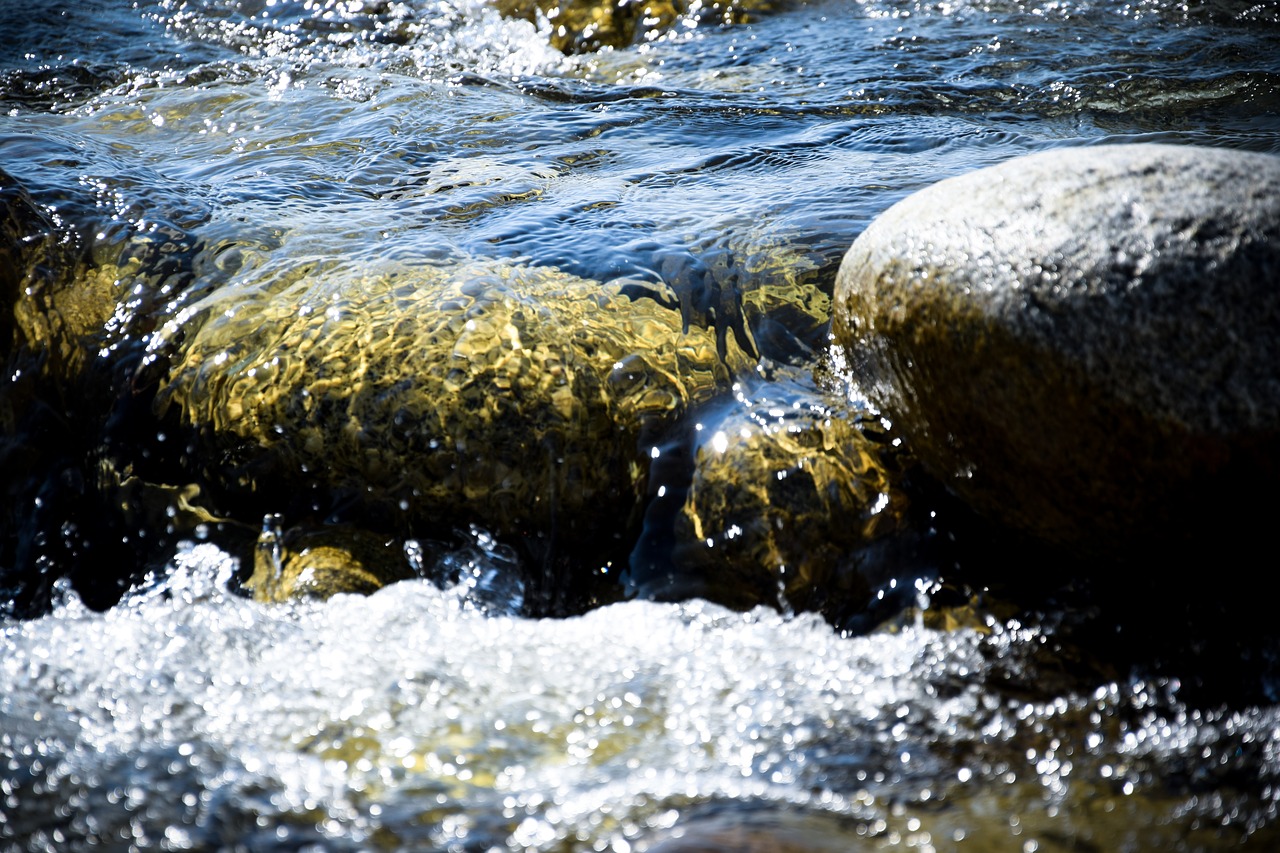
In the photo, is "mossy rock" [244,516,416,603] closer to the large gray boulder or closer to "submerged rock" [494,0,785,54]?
the large gray boulder

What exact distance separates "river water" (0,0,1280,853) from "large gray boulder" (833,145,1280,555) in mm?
329

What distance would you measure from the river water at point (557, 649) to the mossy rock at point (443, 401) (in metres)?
0.22

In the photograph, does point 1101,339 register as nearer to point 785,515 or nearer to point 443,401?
point 785,515

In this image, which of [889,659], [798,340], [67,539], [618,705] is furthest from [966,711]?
[67,539]

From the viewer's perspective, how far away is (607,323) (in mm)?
3709

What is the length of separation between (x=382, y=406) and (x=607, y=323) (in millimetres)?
832

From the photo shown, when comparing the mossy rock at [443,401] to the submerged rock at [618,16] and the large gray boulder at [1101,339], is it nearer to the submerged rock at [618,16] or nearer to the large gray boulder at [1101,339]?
the large gray boulder at [1101,339]

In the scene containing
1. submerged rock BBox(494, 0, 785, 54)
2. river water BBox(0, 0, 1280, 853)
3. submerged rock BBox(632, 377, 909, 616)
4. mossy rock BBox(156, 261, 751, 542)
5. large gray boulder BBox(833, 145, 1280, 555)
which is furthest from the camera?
submerged rock BBox(494, 0, 785, 54)

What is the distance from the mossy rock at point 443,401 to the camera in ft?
11.0

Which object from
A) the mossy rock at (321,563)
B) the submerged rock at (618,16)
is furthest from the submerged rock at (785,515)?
the submerged rock at (618,16)

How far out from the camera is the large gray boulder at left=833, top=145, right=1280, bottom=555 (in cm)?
253

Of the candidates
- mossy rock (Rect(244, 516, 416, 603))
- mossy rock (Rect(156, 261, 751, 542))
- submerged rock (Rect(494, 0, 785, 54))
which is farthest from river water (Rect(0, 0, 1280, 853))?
submerged rock (Rect(494, 0, 785, 54))

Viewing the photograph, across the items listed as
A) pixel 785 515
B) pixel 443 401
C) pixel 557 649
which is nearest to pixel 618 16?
pixel 443 401

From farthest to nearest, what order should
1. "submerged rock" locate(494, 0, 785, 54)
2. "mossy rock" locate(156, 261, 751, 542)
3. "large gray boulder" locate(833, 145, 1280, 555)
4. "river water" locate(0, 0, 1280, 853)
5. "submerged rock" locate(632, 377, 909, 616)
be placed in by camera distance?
"submerged rock" locate(494, 0, 785, 54)
"mossy rock" locate(156, 261, 751, 542)
"submerged rock" locate(632, 377, 909, 616)
"large gray boulder" locate(833, 145, 1280, 555)
"river water" locate(0, 0, 1280, 853)
